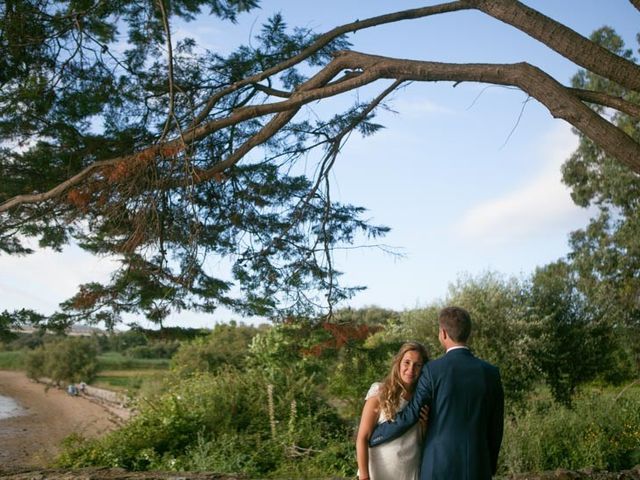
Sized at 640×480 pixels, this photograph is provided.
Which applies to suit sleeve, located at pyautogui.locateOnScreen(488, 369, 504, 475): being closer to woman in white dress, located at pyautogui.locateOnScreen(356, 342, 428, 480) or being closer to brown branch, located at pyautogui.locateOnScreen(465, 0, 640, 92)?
woman in white dress, located at pyautogui.locateOnScreen(356, 342, 428, 480)

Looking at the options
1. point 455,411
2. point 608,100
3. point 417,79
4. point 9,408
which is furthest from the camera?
point 9,408

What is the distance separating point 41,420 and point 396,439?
27.2 feet

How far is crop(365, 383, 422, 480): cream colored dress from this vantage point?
309 cm

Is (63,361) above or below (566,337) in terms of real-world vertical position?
below

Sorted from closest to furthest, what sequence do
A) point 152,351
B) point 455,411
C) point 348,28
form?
point 455,411 → point 348,28 → point 152,351

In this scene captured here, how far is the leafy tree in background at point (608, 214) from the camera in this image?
1995 centimetres

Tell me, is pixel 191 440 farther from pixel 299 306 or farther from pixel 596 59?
pixel 596 59

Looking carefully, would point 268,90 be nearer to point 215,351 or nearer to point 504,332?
point 504,332

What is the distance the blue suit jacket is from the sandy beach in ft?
17.8

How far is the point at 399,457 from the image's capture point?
3.09 m

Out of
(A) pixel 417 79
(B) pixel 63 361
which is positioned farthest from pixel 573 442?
(B) pixel 63 361

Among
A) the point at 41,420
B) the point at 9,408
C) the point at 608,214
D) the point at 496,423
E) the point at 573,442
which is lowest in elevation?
the point at 573,442

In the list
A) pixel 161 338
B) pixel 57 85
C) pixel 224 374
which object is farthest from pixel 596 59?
pixel 224 374

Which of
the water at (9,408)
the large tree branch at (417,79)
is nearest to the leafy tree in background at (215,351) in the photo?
the water at (9,408)
